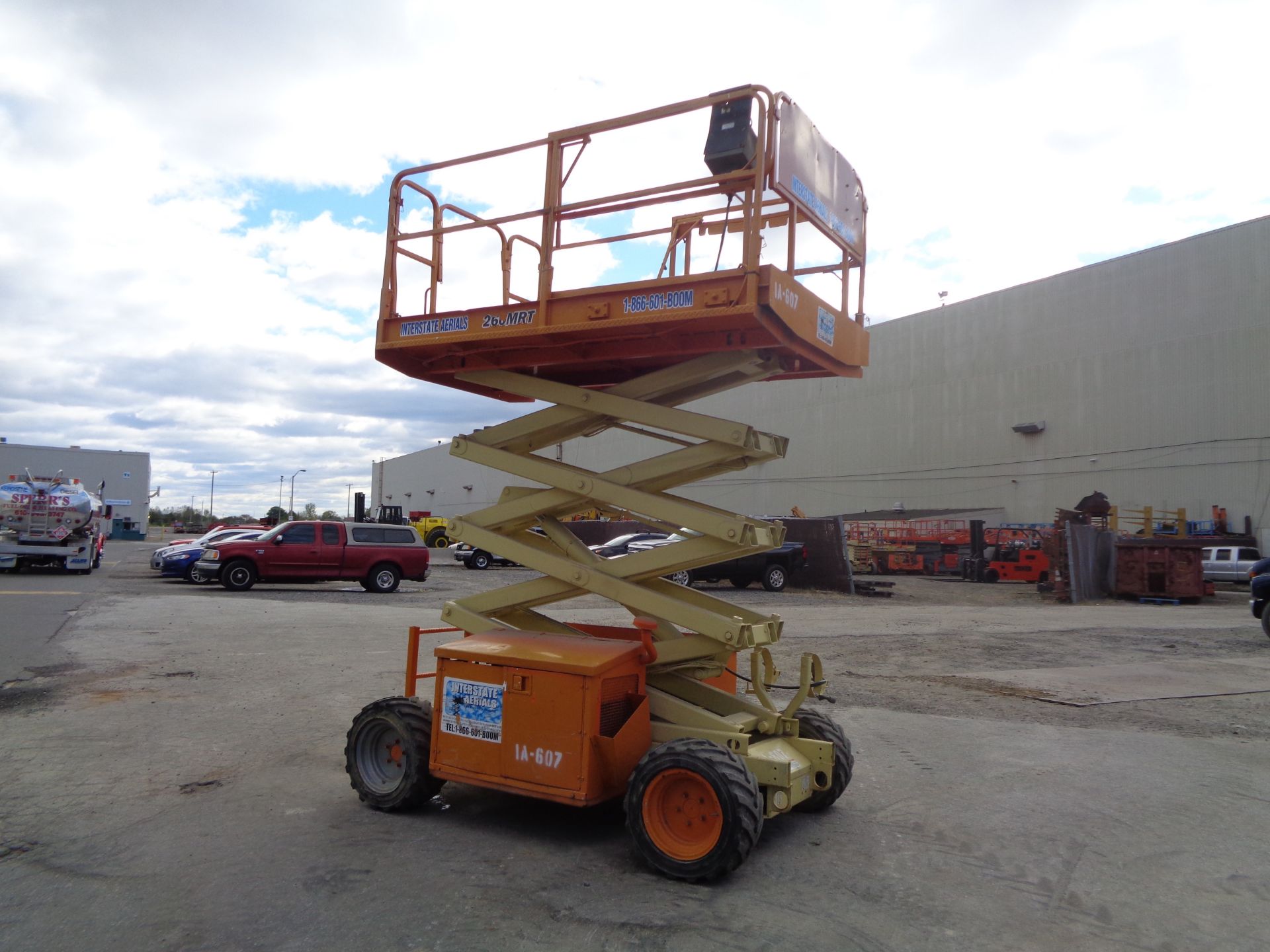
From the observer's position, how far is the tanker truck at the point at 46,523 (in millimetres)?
24562

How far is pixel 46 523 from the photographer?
81.8 ft

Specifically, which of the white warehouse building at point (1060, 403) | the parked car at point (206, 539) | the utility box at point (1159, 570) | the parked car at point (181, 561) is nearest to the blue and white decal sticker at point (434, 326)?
the parked car at point (206, 539)

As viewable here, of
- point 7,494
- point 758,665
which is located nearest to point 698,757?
point 758,665

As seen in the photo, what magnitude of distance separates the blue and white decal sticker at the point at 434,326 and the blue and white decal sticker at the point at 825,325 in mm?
2097

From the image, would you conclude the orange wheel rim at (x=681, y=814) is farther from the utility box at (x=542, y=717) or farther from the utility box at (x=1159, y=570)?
the utility box at (x=1159, y=570)

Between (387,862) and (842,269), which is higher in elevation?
(842,269)

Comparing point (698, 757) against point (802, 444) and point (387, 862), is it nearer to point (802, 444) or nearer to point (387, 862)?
point (387, 862)

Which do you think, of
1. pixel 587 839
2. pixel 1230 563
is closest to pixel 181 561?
pixel 587 839

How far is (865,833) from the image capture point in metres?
5.09

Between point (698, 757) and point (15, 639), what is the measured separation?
11.3 metres

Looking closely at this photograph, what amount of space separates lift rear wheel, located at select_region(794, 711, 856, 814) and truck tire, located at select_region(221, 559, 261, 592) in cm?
1854

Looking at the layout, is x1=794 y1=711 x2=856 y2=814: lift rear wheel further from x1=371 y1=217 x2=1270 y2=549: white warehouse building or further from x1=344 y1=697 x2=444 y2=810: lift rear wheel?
x1=371 y1=217 x2=1270 y2=549: white warehouse building

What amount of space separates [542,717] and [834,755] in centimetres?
178

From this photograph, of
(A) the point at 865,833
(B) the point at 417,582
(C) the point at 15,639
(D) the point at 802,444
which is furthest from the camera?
(D) the point at 802,444
